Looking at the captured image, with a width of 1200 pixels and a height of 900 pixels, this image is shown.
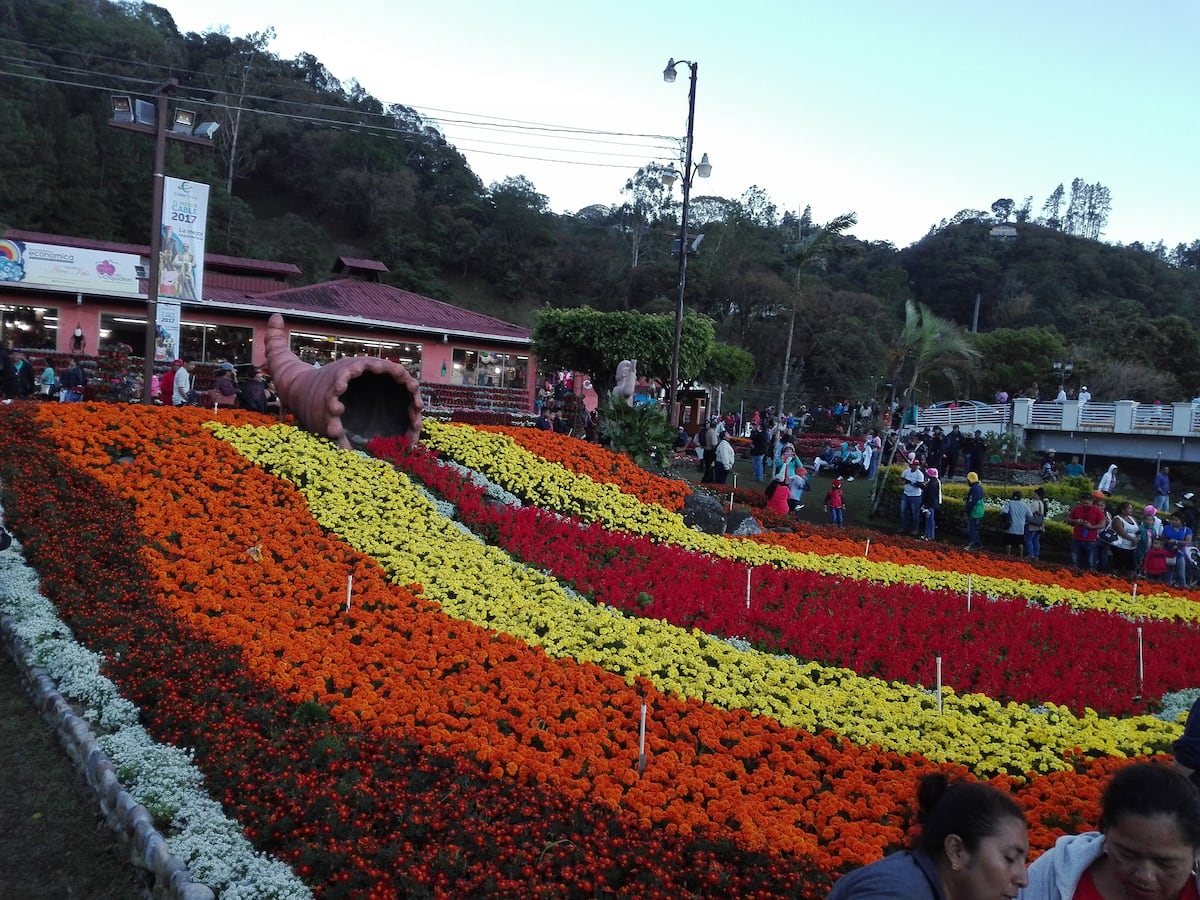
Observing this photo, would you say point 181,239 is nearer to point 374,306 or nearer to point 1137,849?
point 1137,849

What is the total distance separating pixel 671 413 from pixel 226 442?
10.4 m

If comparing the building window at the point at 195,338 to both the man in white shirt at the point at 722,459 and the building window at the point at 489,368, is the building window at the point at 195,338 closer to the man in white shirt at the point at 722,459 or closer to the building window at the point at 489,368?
the building window at the point at 489,368

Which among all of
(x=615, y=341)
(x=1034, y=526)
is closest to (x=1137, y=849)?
(x=1034, y=526)

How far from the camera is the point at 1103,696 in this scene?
7.53 metres

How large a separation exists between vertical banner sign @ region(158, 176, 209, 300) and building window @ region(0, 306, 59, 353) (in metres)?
14.3

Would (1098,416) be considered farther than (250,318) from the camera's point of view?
Yes

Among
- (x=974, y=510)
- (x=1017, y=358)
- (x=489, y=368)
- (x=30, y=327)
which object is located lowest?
(x=974, y=510)

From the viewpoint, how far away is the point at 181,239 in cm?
1455

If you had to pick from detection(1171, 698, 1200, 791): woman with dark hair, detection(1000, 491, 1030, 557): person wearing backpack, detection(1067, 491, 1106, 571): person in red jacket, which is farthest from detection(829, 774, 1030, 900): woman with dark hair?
detection(1000, 491, 1030, 557): person wearing backpack

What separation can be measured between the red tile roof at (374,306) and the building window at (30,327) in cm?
450

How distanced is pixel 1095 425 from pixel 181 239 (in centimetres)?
3263

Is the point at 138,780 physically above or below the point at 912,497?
below

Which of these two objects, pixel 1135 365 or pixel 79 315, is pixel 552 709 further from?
pixel 1135 365

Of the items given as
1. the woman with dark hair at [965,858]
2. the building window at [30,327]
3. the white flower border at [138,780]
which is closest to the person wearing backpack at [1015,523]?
the white flower border at [138,780]
